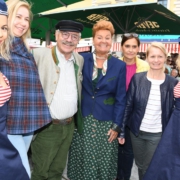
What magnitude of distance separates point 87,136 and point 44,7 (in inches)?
159

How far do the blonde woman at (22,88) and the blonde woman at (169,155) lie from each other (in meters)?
1.15

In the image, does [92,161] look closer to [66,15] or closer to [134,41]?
[134,41]

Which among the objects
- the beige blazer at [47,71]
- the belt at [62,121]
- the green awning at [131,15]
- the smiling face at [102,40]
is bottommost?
the belt at [62,121]

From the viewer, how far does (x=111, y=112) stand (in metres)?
2.72

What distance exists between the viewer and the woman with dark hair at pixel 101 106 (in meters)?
2.65

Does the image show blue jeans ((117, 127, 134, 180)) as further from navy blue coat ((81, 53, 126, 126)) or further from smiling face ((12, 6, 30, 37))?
smiling face ((12, 6, 30, 37))

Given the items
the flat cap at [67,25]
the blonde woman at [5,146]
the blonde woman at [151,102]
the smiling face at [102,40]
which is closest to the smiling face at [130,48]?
the blonde woman at [151,102]

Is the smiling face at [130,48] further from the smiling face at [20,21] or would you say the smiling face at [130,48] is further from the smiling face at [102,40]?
the smiling face at [20,21]

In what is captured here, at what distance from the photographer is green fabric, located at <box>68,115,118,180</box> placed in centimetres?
270

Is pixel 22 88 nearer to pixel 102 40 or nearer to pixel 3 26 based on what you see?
pixel 3 26

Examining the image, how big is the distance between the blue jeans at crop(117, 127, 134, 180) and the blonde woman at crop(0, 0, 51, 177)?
138 cm

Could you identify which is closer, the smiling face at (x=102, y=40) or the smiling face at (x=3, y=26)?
the smiling face at (x=3, y=26)

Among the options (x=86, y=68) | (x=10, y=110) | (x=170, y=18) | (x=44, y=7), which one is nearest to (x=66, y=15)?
(x=44, y=7)

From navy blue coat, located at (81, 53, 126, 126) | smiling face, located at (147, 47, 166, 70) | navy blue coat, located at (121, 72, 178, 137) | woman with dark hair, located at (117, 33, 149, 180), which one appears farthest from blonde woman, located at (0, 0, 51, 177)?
woman with dark hair, located at (117, 33, 149, 180)
